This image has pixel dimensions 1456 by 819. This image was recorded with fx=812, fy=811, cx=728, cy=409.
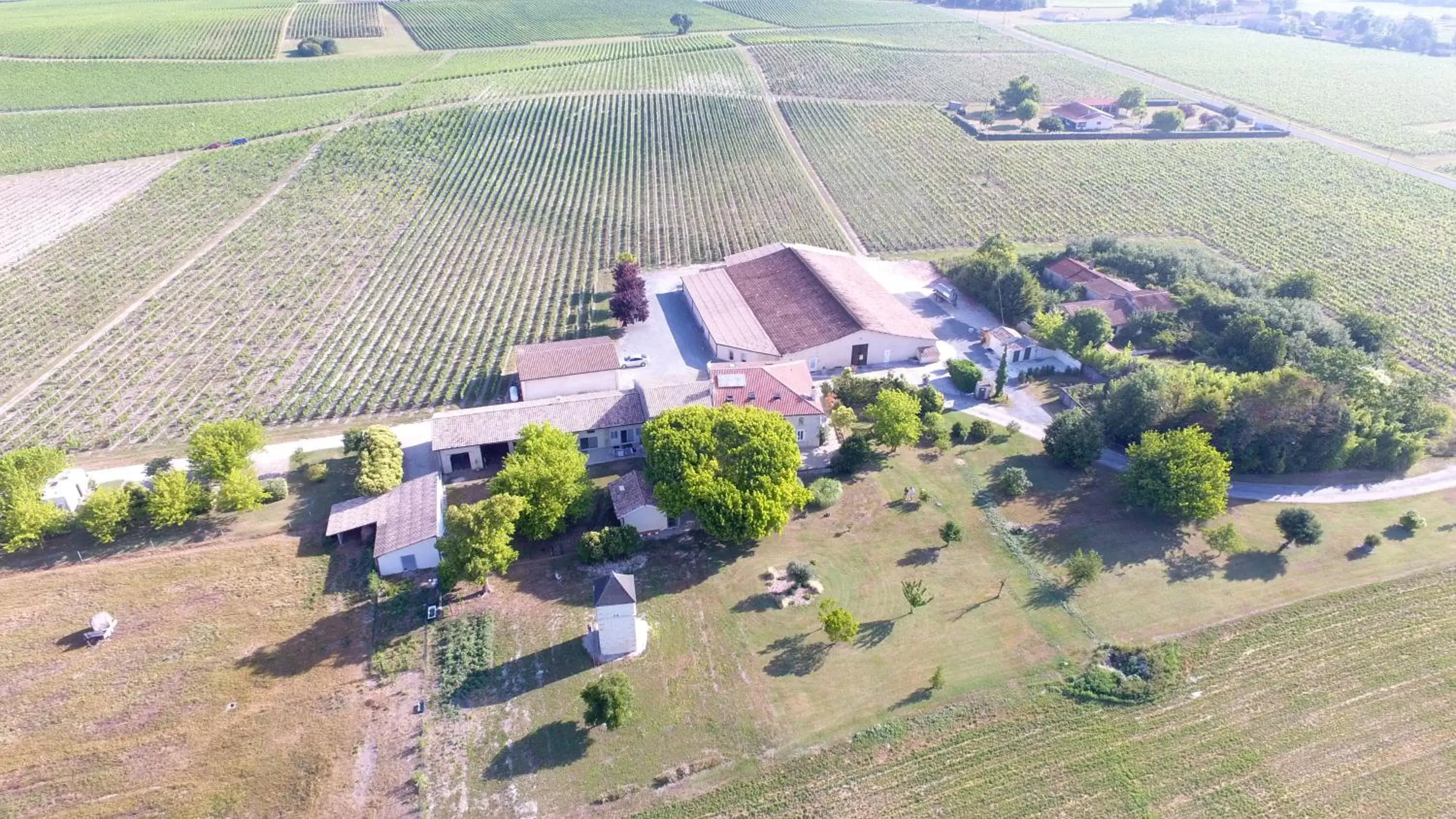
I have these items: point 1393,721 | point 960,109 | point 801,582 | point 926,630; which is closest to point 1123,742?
point 926,630

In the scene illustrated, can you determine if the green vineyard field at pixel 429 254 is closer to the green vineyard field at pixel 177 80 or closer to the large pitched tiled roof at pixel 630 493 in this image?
the large pitched tiled roof at pixel 630 493

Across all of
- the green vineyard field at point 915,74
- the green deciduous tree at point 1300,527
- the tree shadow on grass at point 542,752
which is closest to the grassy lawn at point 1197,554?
the green deciduous tree at point 1300,527

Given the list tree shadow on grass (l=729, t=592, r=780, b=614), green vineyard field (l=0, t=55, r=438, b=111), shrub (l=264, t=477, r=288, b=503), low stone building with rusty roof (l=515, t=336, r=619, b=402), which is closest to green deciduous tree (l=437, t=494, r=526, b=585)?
tree shadow on grass (l=729, t=592, r=780, b=614)

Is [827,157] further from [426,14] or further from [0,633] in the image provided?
[426,14]

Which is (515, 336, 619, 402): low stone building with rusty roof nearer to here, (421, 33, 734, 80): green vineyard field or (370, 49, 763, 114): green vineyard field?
(370, 49, 763, 114): green vineyard field

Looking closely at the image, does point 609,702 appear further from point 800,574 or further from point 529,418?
point 529,418

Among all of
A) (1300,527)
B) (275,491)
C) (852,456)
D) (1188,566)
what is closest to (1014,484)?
(852,456)
